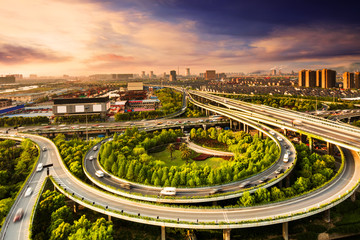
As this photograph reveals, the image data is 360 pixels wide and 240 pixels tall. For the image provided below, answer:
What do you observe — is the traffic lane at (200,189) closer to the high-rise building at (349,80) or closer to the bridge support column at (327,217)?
the bridge support column at (327,217)

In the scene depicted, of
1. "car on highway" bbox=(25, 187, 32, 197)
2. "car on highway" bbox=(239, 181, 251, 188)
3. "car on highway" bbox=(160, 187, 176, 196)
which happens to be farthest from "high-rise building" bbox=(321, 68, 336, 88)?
"car on highway" bbox=(25, 187, 32, 197)

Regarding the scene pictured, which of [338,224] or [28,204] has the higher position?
[28,204]

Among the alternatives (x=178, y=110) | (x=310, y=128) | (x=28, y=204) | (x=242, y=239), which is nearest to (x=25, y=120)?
(x=178, y=110)

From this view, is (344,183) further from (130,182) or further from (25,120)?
(25,120)

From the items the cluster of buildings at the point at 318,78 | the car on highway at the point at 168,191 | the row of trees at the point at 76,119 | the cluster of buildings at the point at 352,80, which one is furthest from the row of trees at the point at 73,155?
the cluster of buildings at the point at 352,80

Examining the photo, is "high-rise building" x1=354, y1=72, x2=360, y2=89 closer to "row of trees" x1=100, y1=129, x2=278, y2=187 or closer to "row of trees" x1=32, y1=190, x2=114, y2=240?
"row of trees" x1=100, y1=129, x2=278, y2=187

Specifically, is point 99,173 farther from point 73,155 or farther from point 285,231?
point 285,231
